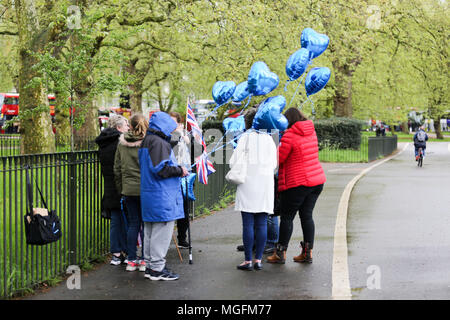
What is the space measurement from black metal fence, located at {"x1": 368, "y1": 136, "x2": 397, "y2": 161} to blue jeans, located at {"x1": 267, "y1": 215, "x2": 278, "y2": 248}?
21.7 m

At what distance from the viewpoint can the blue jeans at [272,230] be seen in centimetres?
784

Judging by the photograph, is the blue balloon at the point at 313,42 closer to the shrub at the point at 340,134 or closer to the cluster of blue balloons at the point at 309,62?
the cluster of blue balloons at the point at 309,62

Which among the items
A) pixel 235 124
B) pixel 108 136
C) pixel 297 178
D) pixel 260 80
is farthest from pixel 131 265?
pixel 260 80

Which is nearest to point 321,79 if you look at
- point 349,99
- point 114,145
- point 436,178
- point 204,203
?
point 114,145

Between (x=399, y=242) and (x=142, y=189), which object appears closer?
(x=142, y=189)

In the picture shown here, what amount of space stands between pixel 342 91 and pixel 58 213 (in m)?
30.0

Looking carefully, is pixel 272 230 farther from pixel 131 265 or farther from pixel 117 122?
pixel 117 122

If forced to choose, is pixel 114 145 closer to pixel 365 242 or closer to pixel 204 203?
pixel 365 242

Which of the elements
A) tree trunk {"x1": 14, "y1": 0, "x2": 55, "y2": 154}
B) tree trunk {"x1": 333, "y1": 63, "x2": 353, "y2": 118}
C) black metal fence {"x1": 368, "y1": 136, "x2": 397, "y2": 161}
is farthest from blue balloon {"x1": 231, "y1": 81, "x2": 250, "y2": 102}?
tree trunk {"x1": 333, "y1": 63, "x2": 353, "y2": 118}

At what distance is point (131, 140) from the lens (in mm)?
6664

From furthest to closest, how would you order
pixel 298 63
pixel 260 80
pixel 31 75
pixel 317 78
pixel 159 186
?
pixel 31 75
pixel 317 78
pixel 298 63
pixel 260 80
pixel 159 186

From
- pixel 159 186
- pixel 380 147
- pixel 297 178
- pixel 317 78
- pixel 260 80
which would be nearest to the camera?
pixel 159 186

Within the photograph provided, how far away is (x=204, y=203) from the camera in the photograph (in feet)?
38.1
